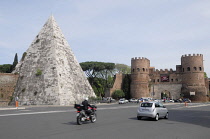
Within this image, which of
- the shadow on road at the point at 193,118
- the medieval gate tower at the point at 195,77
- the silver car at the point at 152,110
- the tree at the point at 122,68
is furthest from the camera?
the tree at the point at 122,68

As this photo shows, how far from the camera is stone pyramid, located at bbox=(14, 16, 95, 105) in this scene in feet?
117

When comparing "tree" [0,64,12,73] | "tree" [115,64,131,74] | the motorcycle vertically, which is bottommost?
the motorcycle

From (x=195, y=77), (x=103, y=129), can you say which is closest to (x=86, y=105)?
(x=103, y=129)

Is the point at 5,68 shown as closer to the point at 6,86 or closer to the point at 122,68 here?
the point at 6,86


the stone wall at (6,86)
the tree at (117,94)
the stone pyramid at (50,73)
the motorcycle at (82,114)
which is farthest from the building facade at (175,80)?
the motorcycle at (82,114)

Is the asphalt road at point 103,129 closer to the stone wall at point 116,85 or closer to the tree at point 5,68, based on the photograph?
the stone wall at point 116,85

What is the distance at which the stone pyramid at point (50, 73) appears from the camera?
1400 inches

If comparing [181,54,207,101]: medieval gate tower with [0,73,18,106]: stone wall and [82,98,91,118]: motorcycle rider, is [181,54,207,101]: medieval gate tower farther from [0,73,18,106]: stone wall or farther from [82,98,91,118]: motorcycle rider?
[82,98,91,118]: motorcycle rider

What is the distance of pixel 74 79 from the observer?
136 ft

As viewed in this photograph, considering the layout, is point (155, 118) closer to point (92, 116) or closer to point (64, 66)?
point (92, 116)

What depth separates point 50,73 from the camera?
123 ft

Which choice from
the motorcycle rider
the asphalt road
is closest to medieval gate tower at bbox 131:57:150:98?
the asphalt road

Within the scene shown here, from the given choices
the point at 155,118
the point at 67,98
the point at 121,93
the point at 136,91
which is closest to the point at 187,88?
the point at 136,91

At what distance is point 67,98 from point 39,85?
5.03m
